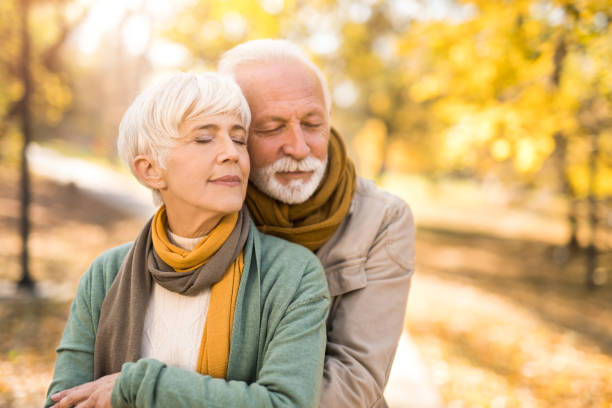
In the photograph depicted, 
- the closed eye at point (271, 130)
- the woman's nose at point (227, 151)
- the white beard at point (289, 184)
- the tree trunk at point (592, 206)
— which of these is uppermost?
the closed eye at point (271, 130)

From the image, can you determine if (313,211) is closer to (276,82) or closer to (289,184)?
(289,184)

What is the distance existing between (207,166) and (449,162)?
729cm

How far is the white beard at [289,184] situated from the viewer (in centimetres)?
192

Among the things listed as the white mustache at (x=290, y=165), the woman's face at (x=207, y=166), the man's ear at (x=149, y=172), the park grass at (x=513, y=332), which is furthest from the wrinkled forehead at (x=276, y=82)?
the park grass at (x=513, y=332)

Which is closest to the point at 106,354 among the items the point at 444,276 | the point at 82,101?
the point at 444,276

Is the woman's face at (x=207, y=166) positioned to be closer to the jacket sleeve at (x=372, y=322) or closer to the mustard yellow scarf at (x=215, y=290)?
the mustard yellow scarf at (x=215, y=290)

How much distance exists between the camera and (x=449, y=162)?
27.2ft

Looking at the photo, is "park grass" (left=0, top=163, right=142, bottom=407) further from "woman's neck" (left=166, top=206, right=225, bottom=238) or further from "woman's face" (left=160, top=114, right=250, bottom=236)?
"woman's face" (left=160, top=114, right=250, bottom=236)

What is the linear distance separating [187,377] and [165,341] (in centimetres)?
27

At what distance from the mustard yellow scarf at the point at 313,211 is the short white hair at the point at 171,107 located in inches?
16.0

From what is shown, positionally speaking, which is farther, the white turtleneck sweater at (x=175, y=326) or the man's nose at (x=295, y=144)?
the man's nose at (x=295, y=144)

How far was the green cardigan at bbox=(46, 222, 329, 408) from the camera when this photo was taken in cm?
135

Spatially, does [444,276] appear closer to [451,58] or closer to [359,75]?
[359,75]

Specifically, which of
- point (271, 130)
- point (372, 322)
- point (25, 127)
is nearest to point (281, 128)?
point (271, 130)
